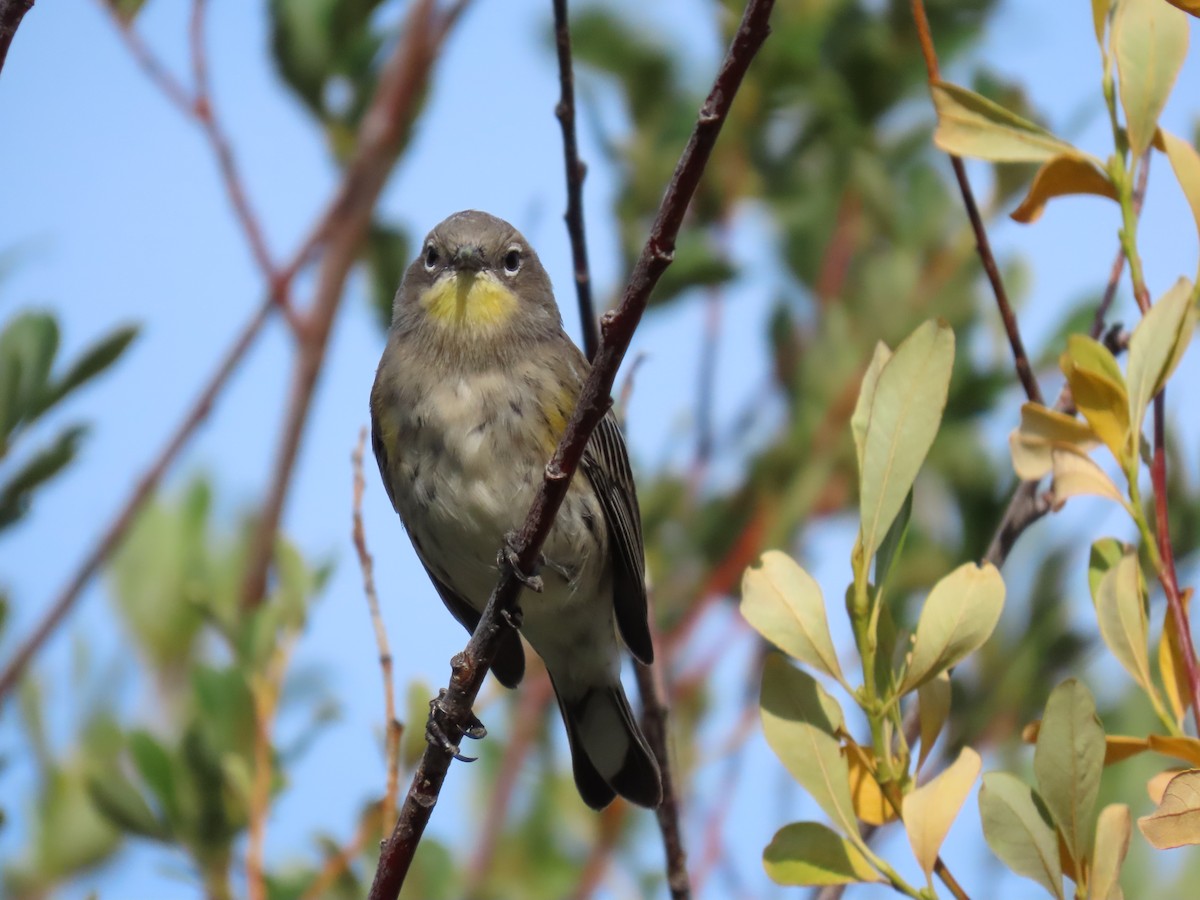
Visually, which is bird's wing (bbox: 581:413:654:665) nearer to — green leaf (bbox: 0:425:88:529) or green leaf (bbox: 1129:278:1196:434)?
green leaf (bbox: 0:425:88:529)

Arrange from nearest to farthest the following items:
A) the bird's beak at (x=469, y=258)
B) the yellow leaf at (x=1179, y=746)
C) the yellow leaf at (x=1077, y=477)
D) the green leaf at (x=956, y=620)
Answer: the yellow leaf at (x=1179, y=746) < the green leaf at (x=956, y=620) < the yellow leaf at (x=1077, y=477) < the bird's beak at (x=469, y=258)

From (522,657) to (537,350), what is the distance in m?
1.01

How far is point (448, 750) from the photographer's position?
2.86m

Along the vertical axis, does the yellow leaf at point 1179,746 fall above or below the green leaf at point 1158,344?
below

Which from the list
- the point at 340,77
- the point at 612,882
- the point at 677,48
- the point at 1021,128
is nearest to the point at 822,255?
the point at 677,48

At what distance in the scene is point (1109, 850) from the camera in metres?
2.01

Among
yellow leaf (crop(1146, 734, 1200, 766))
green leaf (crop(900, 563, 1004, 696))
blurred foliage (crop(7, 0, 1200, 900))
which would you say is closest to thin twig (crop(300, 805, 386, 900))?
blurred foliage (crop(7, 0, 1200, 900))

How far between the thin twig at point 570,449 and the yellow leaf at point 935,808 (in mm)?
765

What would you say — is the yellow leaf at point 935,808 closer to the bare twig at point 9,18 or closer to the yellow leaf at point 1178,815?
the yellow leaf at point 1178,815

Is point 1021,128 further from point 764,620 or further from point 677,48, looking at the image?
point 677,48

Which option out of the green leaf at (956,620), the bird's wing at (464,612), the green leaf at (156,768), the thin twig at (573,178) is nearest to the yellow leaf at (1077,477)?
the green leaf at (956,620)

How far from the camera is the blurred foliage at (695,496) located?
3.73m

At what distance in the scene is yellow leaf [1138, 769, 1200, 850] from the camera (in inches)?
76.1

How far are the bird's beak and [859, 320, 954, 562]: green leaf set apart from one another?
104 inches
